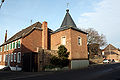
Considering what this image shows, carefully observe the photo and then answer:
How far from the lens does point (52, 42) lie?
78.6ft

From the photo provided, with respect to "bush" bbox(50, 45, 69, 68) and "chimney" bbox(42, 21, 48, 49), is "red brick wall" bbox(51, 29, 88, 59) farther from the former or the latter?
"chimney" bbox(42, 21, 48, 49)

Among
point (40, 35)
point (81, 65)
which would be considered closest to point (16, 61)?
point (40, 35)

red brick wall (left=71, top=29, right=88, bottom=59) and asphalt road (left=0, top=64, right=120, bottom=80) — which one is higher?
red brick wall (left=71, top=29, right=88, bottom=59)

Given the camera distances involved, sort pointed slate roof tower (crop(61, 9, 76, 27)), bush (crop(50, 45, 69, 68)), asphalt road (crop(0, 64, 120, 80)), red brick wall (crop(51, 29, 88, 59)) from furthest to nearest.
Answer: pointed slate roof tower (crop(61, 9, 76, 27)), red brick wall (crop(51, 29, 88, 59)), bush (crop(50, 45, 69, 68)), asphalt road (crop(0, 64, 120, 80))

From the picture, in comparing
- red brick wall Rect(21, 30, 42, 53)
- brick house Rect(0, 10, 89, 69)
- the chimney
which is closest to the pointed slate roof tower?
brick house Rect(0, 10, 89, 69)

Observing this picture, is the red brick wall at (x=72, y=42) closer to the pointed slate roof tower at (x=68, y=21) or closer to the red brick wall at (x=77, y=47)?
the red brick wall at (x=77, y=47)

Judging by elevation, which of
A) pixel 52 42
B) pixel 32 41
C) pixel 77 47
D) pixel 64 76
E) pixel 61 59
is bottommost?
pixel 64 76

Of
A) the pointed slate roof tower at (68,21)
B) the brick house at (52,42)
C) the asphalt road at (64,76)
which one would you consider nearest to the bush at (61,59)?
the brick house at (52,42)

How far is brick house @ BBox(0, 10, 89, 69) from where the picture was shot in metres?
20.5

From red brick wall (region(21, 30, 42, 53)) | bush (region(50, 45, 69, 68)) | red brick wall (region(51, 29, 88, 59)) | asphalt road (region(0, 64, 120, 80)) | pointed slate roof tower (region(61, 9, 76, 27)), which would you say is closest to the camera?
asphalt road (region(0, 64, 120, 80))

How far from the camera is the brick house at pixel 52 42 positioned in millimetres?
20466

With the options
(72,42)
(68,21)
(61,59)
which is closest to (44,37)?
(72,42)

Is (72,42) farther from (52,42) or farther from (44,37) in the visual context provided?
(44,37)

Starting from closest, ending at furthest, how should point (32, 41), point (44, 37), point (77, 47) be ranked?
1. point (77, 47)
2. point (32, 41)
3. point (44, 37)
